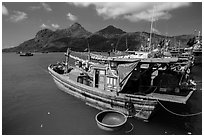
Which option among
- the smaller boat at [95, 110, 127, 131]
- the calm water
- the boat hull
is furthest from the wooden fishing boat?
the calm water

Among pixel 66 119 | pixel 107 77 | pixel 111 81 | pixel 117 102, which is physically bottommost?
pixel 66 119

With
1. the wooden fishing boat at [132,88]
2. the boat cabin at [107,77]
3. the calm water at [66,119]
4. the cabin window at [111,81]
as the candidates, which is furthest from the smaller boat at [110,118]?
the cabin window at [111,81]

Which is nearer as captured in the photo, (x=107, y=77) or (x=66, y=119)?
(x=66, y=119)

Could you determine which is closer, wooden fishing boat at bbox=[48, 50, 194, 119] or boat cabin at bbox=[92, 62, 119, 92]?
wooden fishing boat at bbox=[48, 50, 194, 119]

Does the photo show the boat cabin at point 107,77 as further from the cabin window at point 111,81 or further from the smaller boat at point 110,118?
the smaller boat at point 110,118

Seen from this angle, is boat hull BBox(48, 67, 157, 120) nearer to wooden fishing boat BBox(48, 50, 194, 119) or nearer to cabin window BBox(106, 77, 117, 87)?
wooden fishing boat BBox(48, 50, 194, 119)

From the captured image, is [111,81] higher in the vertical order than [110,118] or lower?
higher

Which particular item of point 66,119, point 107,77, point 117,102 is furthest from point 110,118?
point 66,119

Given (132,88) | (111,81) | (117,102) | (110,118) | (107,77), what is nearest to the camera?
(110,118)

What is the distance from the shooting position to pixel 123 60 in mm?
12852

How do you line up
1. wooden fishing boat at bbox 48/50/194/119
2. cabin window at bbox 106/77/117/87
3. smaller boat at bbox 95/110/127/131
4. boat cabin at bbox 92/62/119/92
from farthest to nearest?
cabin window at bbox 106/77/117/87, boat cabin at bbox 92/62/119/92, wooden fishing boat at bbox 48/50/194/119, smaller boat at bbox 95/110/127/131

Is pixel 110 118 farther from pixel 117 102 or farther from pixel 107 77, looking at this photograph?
pixel 107 77

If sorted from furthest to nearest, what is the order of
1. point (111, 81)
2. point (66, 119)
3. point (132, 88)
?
1. point (132, 88)
2. point (111, 81)
3. point (66, 119)

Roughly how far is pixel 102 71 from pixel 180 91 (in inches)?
304
